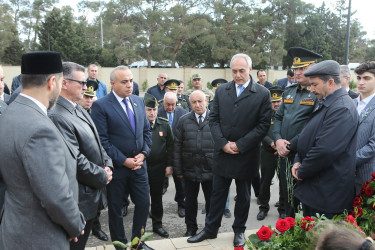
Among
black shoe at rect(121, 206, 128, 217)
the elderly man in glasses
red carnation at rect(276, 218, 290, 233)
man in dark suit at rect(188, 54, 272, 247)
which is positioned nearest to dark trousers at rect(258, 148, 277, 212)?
man in dark suit at rect(188, 54, 272, 247)

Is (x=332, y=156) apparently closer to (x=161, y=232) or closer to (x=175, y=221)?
(x=161, y=232)

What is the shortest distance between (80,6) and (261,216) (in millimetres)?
48976

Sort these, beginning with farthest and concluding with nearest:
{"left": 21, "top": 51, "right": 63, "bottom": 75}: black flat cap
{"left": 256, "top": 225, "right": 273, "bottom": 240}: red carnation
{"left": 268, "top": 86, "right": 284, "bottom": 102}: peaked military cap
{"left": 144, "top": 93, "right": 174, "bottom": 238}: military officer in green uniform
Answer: {"left": 268, "top": 86, "right": 284, "bottom": 102}: peaked military cap < {"left": 144, "top": 93, "right": 174, "bottom": 238}: military officer in green uniform < {"left": 256, "top": 225, "right": 273, "bottom": 240}: red carnation < {"left": 21, "top": 51, "right": 63, "bottom": 75}: black flat cap

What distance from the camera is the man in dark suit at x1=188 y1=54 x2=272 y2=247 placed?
367 cm

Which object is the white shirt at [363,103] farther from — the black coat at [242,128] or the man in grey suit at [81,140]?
the man in grey suit at [81,140]

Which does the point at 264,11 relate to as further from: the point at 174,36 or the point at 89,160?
the point at 89,160

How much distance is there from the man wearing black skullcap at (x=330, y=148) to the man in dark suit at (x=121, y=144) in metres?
1.68

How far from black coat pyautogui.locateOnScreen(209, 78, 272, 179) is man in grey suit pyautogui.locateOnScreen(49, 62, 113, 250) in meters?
1.39

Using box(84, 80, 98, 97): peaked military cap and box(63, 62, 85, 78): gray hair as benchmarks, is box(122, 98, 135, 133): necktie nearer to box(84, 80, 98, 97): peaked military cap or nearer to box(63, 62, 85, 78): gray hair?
box(63, 62, 85, 78): gray hair

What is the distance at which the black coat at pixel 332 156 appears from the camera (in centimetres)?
289

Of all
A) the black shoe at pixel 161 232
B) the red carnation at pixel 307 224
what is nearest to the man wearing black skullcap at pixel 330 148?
the red carnation at pixel 307 224

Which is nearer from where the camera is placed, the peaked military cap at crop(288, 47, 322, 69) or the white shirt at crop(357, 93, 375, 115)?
the white shirt at crop(357, 93, 375, 115)

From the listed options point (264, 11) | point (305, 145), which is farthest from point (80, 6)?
point (305, 145)

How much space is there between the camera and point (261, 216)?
4.89m
